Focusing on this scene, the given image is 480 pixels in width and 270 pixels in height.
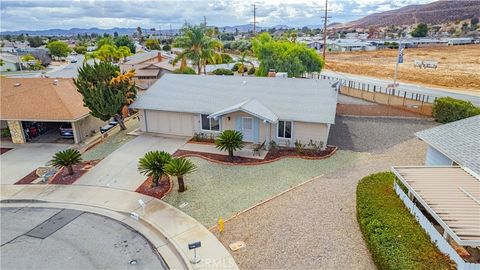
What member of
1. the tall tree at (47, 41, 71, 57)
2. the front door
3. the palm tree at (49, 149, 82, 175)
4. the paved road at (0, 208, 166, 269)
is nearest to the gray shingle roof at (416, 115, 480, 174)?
the front door

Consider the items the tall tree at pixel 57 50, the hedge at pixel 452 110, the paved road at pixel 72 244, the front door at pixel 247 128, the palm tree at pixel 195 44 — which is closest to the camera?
the paved road at pixel 72 244

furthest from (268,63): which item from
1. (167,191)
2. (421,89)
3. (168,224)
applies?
(168,224)

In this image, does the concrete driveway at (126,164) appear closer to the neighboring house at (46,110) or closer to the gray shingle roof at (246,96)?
the gray shingle roof at (246,96)

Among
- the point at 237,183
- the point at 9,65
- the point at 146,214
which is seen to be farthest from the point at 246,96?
the point at 9,65

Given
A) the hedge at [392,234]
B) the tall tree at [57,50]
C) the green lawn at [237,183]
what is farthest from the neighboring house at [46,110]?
the tall tree at [57,50]

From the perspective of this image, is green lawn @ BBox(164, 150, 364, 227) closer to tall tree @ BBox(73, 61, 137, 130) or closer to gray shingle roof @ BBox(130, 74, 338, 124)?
gray shingle roof @ BBox(130, 74, 338, 124)

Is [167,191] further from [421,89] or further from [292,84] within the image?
[421,89]

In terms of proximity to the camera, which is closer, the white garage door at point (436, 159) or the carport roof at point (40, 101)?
the white garage door at point (436, 159)
